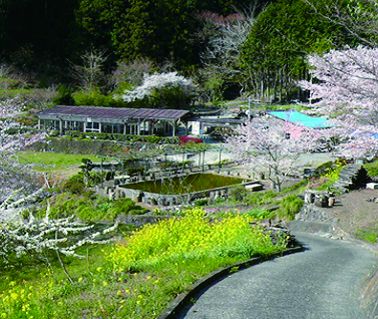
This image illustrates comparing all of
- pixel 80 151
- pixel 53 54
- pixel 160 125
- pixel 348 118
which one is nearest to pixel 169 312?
pixel 348 118

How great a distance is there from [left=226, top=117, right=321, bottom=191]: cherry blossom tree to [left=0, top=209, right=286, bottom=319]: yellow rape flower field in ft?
42.6

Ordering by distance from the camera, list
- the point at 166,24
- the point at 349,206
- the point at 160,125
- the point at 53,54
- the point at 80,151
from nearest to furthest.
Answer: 1. the point at 349,206
2. the point at 80,151
3. the point at 160,125
4. the point at 166,24
5. the point at 53,54

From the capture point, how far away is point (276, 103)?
52.5 metres

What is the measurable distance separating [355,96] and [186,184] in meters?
17.5

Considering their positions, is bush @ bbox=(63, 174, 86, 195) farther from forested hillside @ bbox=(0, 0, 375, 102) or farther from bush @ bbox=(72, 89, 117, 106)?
forested hillside @ bbox=(0, 0, 375, 102)

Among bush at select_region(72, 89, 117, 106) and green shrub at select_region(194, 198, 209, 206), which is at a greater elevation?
bush at select_region(72, 89, 117, 106)

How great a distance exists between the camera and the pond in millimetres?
26973

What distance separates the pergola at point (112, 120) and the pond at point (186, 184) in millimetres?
12752

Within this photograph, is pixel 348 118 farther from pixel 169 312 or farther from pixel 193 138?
pixel 193 138

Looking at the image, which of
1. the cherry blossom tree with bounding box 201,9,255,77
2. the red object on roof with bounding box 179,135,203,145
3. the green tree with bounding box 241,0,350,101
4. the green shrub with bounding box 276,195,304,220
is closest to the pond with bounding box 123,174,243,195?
the green shrub with bounding box 276,195,304,220

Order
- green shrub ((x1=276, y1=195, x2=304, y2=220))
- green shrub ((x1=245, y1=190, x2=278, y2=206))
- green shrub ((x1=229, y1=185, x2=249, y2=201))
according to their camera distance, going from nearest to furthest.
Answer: green shrub ((x1=276, y1=195, x2=304, y2=220)) → green shrub ((x1=245, y1=190, x2=278, y2=206)) → green shrub ((x1=229, y1=185, x2=249, y2=201))

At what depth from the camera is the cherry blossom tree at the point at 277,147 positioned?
1048 inches

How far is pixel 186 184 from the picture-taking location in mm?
28203

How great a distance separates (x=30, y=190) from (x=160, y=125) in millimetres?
23311
